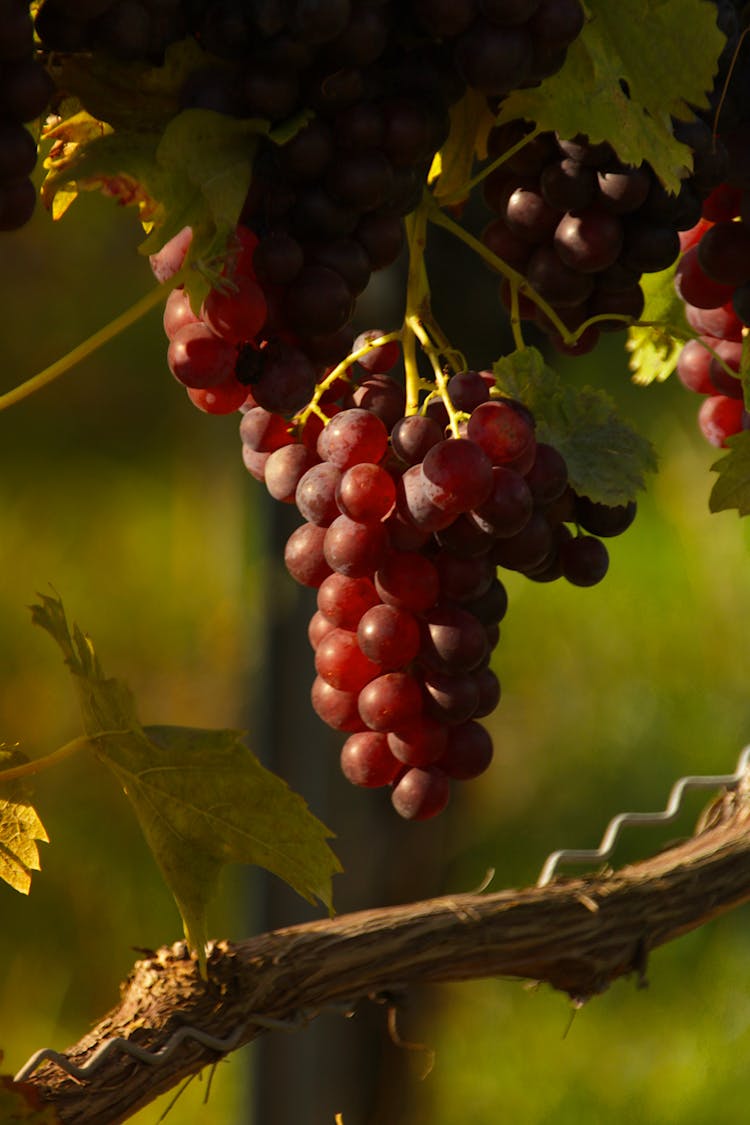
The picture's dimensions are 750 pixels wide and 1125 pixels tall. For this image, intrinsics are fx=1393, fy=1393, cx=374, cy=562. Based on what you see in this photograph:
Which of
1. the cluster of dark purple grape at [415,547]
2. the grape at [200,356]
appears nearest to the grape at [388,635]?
the cluster of dark purple grape at [415,547]

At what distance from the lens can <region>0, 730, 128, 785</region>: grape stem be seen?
50 cm

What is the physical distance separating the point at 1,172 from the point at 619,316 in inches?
10.5

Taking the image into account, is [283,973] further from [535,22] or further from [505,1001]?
[505,1001]

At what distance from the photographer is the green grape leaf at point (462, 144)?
1.71ft

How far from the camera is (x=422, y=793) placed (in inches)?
21.9

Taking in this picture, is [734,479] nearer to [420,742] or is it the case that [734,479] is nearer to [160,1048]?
[420,742]

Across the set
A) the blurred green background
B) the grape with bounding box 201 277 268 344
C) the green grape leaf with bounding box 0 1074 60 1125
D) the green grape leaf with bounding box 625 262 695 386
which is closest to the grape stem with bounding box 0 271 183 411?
the grape with bounding box 201 277 268 344

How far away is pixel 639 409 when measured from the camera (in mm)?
2125

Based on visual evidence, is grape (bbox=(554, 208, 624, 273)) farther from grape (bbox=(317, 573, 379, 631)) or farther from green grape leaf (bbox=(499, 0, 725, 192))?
grape (bbox=(317, 573, 379, 631))

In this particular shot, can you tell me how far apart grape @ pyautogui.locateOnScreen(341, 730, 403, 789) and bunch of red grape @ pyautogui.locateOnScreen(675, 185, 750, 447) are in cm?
22

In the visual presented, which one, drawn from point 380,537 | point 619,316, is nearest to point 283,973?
point 380,537

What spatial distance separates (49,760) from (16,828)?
0.03 meters

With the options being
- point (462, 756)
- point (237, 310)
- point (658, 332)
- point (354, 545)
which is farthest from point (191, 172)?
point (658, 332)

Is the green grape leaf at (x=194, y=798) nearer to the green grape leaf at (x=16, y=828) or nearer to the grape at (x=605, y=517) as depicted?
the green grape leaf at (x=16, y=828)
